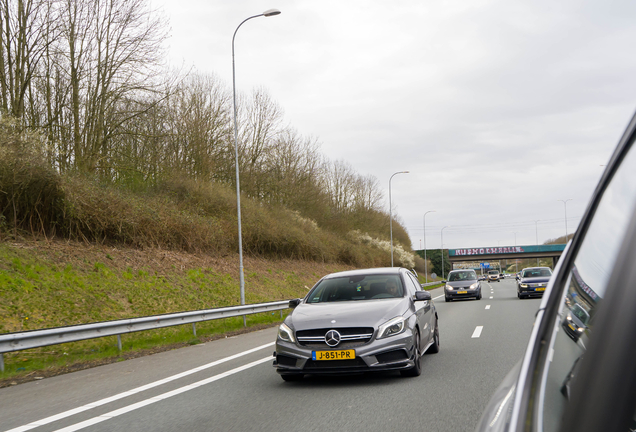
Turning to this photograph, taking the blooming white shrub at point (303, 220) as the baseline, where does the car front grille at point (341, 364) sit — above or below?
below

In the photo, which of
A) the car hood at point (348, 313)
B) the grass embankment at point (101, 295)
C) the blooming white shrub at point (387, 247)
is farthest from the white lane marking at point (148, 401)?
the blooming white shrub at point (387, 247)

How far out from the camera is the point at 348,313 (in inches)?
297

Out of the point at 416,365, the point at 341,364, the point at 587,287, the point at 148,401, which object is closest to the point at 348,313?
the point at 341,364

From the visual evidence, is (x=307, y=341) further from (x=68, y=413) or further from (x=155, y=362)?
(x=155, y=362)

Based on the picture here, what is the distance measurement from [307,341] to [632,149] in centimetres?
604

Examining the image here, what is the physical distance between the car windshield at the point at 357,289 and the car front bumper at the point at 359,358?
135 cm

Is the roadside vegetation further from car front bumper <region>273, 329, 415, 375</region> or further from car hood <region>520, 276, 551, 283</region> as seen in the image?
car hood <region>520, 276, 551, 283</region>

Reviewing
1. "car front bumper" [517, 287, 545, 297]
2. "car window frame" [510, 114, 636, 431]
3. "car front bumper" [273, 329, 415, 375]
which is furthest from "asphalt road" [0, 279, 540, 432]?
"car front bumper" [517, 287, 545, 297]

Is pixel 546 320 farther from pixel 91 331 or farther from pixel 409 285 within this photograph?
pixel 91 331

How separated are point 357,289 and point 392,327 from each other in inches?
60.2

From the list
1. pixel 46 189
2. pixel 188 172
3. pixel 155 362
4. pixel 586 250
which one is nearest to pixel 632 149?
pixel 586 250

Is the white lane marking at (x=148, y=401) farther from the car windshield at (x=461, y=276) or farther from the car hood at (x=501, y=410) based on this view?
the car windshield at (x=461, y=276)

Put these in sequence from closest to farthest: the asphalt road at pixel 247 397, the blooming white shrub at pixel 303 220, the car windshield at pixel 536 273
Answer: the asphalt road at pixel 247 397, the car windshield at pixel 536 273, the blooming white shrub at pixel 303 220

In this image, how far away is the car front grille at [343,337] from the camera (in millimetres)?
7121
